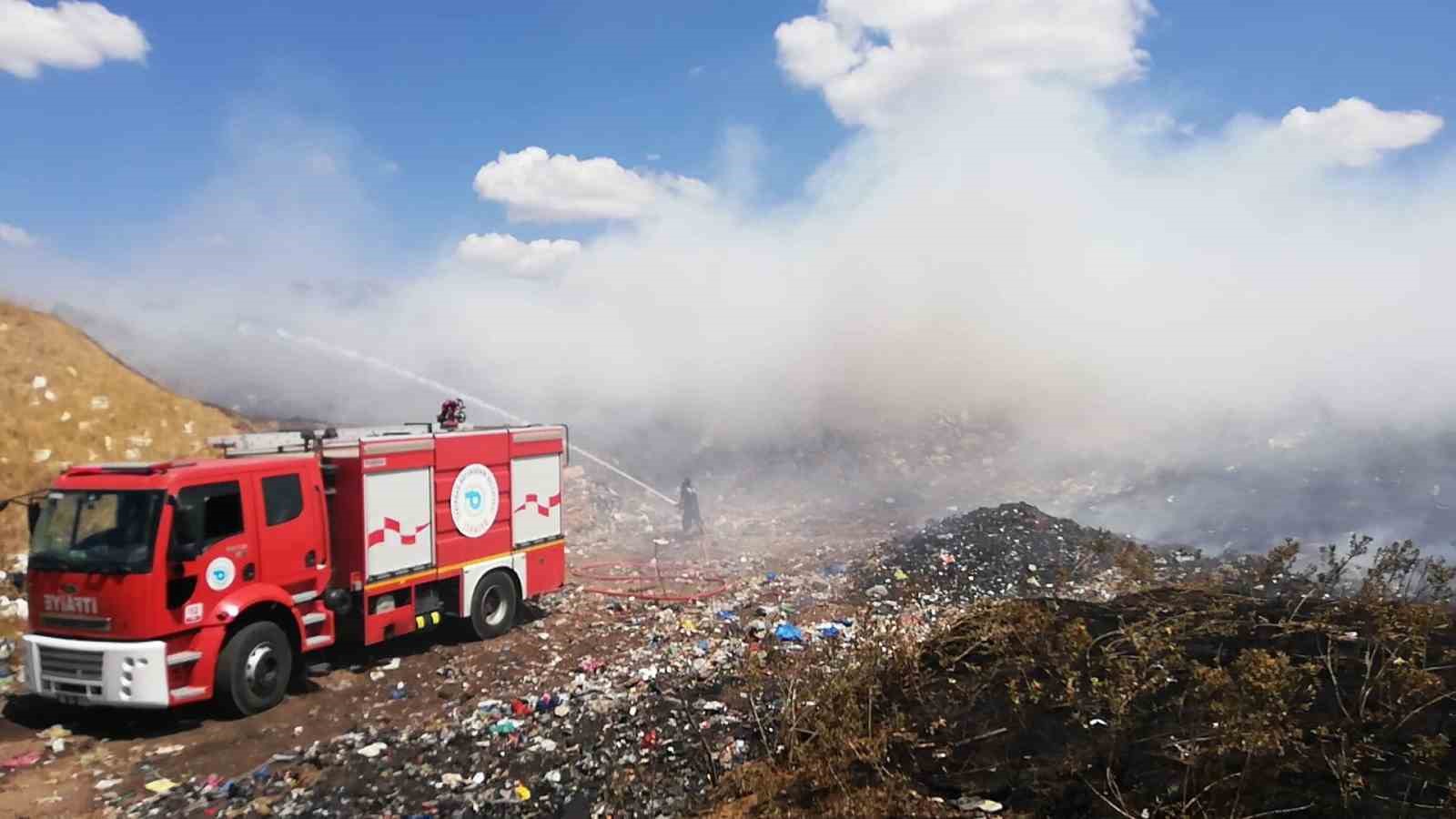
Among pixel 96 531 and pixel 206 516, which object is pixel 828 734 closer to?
pixel 206 516

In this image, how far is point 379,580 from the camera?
9086 millimetres

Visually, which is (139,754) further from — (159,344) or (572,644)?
(159,344)

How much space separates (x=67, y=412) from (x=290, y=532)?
9183 millimetres

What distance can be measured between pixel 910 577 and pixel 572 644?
5147mm

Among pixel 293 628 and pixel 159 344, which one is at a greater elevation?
pixel 159 344

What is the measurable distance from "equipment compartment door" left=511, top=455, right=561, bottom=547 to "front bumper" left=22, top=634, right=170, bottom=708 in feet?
13.9

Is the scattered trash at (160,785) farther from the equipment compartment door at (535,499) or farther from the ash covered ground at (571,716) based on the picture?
the equipment compartment door at (535,499)

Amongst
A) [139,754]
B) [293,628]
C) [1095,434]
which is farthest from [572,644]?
[1095,434]

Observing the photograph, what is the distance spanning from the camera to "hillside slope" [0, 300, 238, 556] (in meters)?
13.5

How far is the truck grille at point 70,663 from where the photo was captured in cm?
730

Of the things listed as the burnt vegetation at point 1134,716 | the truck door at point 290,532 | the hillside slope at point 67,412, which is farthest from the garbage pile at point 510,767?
the hillside slope at point 67,412

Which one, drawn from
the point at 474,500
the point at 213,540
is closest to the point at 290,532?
the point at 213,540

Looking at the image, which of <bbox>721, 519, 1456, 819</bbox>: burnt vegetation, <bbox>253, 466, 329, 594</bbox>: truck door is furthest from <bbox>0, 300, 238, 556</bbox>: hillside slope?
<bbox>721, 519, 1456, 819</bbox>: burnt vegetation

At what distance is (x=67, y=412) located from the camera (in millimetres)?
14547
